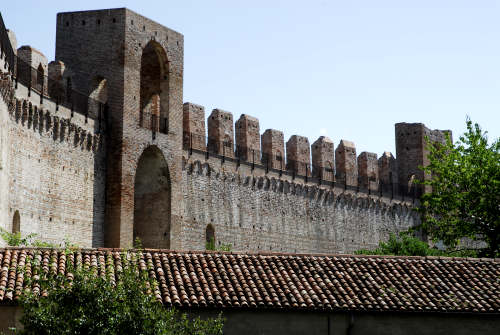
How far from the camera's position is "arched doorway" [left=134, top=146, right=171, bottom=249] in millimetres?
29875

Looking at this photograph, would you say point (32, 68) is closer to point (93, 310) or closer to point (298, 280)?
point (298, 280)

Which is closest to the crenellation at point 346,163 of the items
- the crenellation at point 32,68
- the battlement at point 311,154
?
the battlement at point 311,154

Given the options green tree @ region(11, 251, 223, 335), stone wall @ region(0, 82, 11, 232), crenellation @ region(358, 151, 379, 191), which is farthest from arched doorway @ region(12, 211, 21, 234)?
crenellation @ region(358, 151, 379, 191)

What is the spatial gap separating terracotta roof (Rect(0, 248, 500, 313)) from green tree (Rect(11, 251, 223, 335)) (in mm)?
2740

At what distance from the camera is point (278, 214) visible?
35750 millimetres

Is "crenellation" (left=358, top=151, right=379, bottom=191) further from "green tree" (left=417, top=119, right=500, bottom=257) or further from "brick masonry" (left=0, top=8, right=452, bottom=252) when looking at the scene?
"green tree" (left=417, top=119, right=500, bottom=257)

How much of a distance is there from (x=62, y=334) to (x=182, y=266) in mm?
5680

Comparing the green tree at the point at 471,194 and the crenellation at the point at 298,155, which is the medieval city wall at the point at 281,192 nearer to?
the crenellation at the point at 298,155

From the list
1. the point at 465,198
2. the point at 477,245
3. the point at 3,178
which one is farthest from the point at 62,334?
the point at 477,245

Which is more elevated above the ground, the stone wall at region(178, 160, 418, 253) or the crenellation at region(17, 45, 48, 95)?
the crenellation at region(17, 45, 48, 95)

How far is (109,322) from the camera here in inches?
548

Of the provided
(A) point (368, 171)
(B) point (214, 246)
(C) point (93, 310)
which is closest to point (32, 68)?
(B) point (214, 246)

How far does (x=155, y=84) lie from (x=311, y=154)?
9381 millimetres

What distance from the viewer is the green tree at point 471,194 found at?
28.5 m
